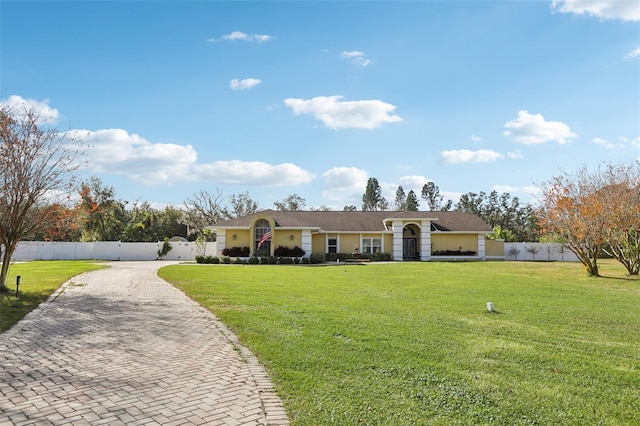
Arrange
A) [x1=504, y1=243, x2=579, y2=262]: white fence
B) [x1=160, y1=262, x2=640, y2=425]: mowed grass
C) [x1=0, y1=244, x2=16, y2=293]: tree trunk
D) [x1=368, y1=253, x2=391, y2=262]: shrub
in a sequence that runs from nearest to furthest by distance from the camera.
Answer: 1. [x1=160, y1=262, x2=640, y2=425]: mowed grass
2. [x1=0, y1=244, x2=16, y2=293]: tree trunk
3. [x1=368, y1=253, x2=391, y2=262]: shrub
4. [x1=504, y1=243, x2=579, y2=262]: white fence

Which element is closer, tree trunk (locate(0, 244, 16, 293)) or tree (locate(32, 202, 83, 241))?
tree trunk (locate(0, 244, 16, 293))

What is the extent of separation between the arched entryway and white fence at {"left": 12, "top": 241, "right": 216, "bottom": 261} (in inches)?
755

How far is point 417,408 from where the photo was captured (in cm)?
475

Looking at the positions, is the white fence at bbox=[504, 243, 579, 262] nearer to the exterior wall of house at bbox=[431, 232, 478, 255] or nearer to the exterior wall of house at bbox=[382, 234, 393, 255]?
the exterior wall of house at bbox=[431, 232, 478, 255]

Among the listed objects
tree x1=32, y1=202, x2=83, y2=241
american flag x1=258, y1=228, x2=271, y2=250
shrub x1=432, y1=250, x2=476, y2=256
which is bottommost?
shrub x1=432, y1=250, x2=476, y2=256

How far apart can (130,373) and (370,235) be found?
3227 cm

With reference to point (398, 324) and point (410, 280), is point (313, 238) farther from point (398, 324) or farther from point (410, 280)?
point (398, 324)

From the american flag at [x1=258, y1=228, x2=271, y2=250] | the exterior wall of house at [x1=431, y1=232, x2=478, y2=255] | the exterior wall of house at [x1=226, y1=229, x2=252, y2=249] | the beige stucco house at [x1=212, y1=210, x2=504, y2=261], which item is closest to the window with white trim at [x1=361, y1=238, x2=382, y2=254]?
the beige stucco house at [x1=212, y1=210, x2=504, y2=261]

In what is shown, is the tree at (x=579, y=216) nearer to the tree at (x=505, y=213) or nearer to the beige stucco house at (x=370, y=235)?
the beige stucco house at (x=370, y=235)

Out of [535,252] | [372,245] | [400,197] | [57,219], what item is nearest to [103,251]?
[372,245]

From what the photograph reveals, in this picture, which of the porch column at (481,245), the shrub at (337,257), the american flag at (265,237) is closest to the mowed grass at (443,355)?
the american flag at (265,237)

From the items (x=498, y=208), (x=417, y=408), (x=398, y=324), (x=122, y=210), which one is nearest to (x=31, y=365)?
(x=417, y=408)

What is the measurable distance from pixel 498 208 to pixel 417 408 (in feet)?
218

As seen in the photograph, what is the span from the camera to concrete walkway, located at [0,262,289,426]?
4.58m
